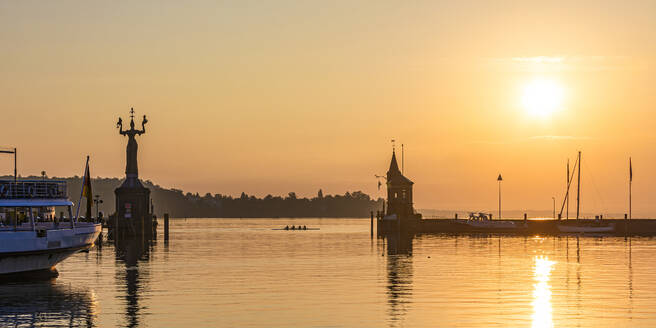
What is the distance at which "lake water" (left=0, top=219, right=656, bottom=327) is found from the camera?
41.0 meters

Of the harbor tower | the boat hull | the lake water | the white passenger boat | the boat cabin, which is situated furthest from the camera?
the harbor tower

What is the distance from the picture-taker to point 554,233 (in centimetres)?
15475

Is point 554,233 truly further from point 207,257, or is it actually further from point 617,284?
point 617,284

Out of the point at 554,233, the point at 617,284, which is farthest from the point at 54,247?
the point at 554,233

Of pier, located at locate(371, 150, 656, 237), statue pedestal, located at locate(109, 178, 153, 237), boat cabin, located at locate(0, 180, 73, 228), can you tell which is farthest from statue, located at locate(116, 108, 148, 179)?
boat cabin, located at locate(0, 180, 73, 228)

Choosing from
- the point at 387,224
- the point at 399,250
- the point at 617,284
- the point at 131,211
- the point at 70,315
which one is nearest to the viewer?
the point at 70,315

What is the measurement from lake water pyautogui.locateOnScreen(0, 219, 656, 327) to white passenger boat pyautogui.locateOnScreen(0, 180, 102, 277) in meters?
2.09

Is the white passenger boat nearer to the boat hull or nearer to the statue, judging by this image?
the boat hull

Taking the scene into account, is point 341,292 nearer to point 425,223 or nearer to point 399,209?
point 399,209

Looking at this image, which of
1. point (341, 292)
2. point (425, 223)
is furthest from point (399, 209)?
point (341, 292)

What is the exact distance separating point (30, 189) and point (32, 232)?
3700 millimetres

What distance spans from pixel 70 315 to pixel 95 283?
16425 millimetres

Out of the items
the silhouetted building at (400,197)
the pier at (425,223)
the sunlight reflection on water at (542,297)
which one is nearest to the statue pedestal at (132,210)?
the pier at (425,223)

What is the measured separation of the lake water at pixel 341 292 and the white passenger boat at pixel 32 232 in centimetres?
209
